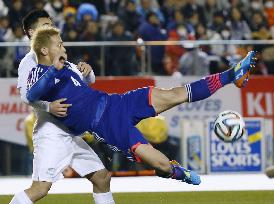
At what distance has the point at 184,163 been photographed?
17219 mm

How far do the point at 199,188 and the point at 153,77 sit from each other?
10.2 feet

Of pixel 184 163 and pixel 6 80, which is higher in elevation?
pixel 6 80

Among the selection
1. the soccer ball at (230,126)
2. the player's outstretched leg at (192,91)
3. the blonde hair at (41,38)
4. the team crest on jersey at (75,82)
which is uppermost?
the blonde hair at (41,38)

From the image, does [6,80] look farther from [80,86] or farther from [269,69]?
[80,86]

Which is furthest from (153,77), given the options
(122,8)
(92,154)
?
(92,154)

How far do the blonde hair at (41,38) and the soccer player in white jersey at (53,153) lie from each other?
0.63 ft

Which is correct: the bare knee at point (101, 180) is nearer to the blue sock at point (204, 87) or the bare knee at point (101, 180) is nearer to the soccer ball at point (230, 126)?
the blue sock at point (204, 87)

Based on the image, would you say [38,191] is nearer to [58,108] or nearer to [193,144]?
[58,108]

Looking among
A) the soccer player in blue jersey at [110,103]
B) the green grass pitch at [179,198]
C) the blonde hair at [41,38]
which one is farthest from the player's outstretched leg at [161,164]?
the green grass pitch at [179,198]

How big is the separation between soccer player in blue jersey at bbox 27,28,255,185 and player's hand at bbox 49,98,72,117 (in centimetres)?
12

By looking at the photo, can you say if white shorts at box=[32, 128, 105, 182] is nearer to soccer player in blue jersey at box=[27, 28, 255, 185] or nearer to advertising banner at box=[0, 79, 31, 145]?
soccer player in blue jersey at box=[27, 28, 255, 185]

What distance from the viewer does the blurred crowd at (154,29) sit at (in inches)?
676

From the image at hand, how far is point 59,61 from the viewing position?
374 inches

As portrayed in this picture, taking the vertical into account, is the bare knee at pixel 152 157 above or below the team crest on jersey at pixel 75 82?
below
